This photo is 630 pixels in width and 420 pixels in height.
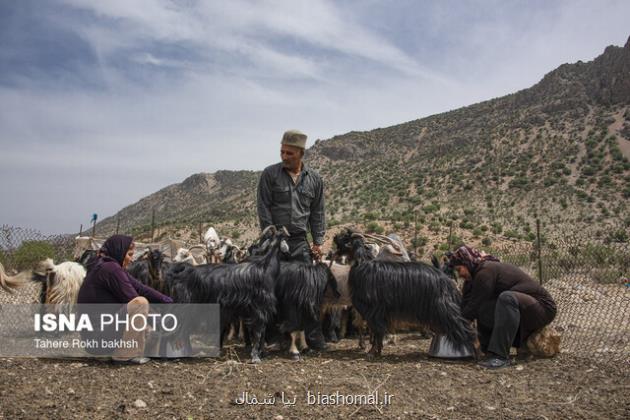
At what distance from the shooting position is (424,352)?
5.60 m

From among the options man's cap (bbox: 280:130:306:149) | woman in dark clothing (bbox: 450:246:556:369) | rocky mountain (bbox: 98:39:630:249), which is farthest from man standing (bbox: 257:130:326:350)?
rocky mountain (bbox: 98:39:630:249)

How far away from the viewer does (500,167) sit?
40906 millimetres

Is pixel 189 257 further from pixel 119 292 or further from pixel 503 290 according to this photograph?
pixel 503 290

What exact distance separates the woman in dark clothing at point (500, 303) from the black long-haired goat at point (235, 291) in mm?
1997

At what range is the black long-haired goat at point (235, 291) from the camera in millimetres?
4914

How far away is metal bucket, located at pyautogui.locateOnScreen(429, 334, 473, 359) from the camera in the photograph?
5.04 metres

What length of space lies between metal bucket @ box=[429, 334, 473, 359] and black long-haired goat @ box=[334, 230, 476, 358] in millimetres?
55

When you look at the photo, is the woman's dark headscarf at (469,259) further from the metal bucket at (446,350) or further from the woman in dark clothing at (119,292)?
the woman in dark clothing at (119,292)

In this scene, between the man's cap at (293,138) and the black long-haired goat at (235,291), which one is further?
the man's cap at (293,138)

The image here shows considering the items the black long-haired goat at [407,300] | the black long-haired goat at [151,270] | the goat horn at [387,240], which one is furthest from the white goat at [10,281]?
the goat horn at [387,240]

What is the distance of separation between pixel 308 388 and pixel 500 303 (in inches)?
86.4

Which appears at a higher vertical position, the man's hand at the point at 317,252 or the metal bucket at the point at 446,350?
the man's hand at the point at 317,252

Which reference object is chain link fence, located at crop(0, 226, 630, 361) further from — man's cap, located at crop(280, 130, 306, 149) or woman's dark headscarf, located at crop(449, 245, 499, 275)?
man's cap, located at crop(280, 130, 306, 149)

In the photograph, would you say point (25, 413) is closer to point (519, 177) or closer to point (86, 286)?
point (86, 286)
